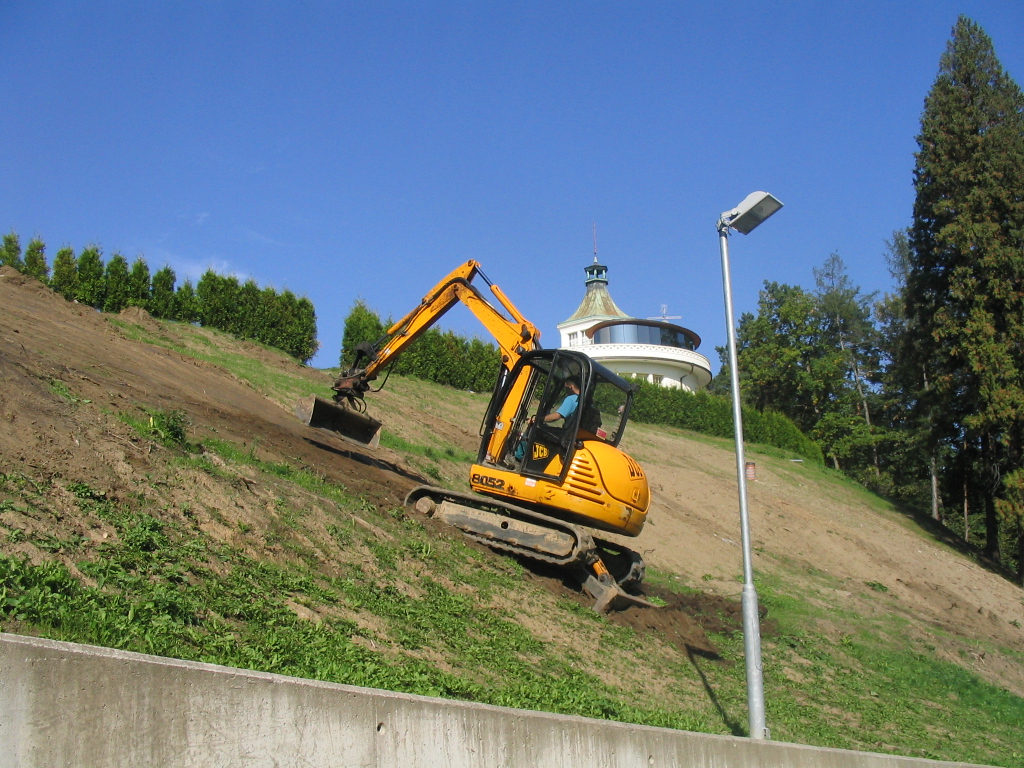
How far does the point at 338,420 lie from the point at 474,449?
7962 millimetres

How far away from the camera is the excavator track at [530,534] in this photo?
12.5 meters

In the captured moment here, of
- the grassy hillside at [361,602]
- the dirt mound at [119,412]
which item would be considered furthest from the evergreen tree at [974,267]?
the dirt mound at [119,412]

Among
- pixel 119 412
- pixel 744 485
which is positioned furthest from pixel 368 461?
pixel 744 485

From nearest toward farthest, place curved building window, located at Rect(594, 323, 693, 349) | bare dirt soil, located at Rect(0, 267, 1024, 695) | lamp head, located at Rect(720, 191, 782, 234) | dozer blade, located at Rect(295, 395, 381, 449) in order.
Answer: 1. bare dirt soil, located at Rect(0, 267, 1024, 695)
2. lamp head, located at Rect(720, 191, 782, 234)
3. dozer blade, located at Rect(295, 395, 381, 449)
4. curved building window, located at Rect(594, 323, 693, 349)

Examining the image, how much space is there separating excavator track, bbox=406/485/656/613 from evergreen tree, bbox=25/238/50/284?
697 inches

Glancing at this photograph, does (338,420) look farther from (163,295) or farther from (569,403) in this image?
(163,295)

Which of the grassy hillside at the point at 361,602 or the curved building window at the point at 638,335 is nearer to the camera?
the grassy hillside at the point at 361,602

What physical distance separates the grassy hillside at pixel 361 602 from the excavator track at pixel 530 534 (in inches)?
14.2

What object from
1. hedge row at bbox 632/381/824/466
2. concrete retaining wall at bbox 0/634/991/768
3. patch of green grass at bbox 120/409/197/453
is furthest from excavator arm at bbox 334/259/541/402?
hedge row at bbox 632/381/824/466

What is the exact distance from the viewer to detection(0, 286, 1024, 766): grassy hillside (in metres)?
6.70

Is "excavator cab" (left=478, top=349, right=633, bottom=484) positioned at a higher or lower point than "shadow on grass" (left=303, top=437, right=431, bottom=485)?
higher

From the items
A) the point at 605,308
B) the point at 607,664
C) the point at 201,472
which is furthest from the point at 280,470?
the point at 605,308

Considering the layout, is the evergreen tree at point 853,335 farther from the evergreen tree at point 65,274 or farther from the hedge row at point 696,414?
the evergreen tree at point 65,274

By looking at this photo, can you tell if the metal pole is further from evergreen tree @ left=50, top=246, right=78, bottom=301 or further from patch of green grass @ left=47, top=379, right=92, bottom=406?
evergreen tree @ left=50, top=246, right=78, bottom=301
